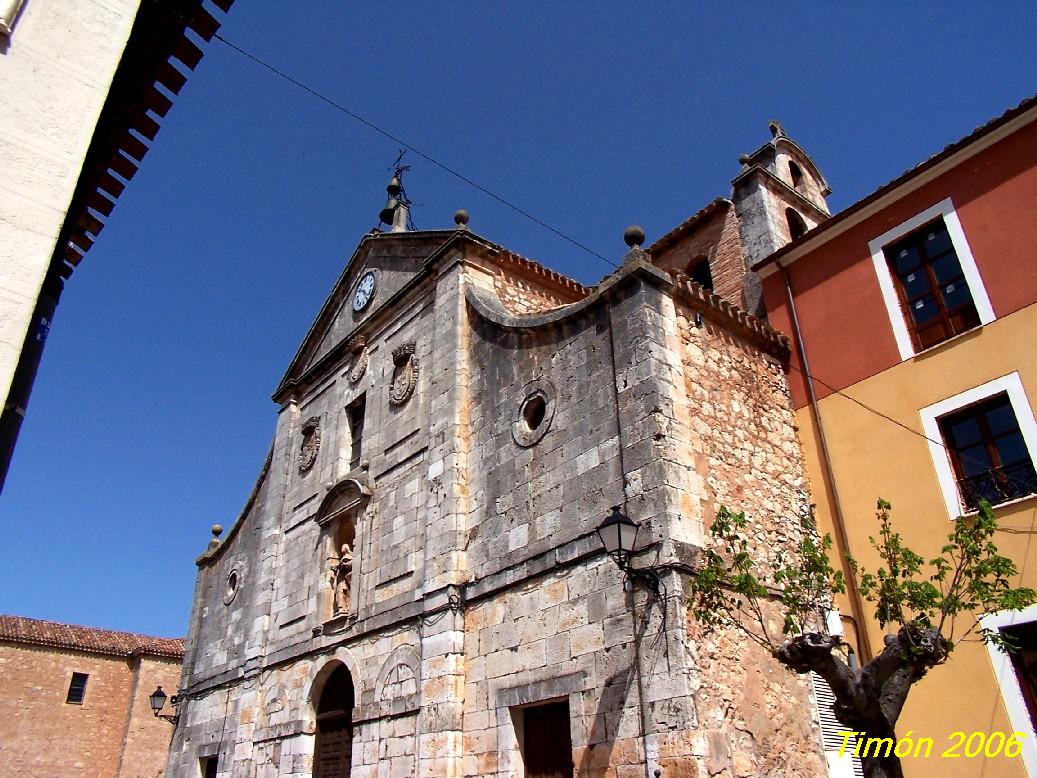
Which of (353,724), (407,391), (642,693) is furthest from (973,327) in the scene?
(353,724)

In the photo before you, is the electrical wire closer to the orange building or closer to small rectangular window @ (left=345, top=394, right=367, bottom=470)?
the orange building

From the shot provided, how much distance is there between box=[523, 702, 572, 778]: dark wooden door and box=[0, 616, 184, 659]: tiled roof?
1996 centimetres

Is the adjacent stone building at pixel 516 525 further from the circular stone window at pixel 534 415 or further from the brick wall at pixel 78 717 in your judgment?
the brick wall at pixel 78 717

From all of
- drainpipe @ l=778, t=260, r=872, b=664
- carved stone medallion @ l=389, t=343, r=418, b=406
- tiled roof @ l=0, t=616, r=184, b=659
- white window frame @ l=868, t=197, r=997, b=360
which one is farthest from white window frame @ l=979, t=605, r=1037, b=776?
tiled roof @ l=0, t=616, r=184, b=659

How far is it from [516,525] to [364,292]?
23.3 feet

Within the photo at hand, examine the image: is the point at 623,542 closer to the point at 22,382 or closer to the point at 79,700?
the point at 22,382

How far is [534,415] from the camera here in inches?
399

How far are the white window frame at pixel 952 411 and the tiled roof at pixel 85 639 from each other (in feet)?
76.2

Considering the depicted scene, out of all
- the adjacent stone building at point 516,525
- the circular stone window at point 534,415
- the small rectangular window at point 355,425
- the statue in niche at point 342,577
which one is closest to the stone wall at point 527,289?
the adjacent stone building at point 516,525

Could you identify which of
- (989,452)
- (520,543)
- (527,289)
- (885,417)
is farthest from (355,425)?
(989,452)

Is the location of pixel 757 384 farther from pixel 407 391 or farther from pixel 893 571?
pixel 407 391

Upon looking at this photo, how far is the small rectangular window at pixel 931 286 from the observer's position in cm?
947

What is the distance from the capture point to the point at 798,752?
7.89 m

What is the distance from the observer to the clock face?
14922 mm
